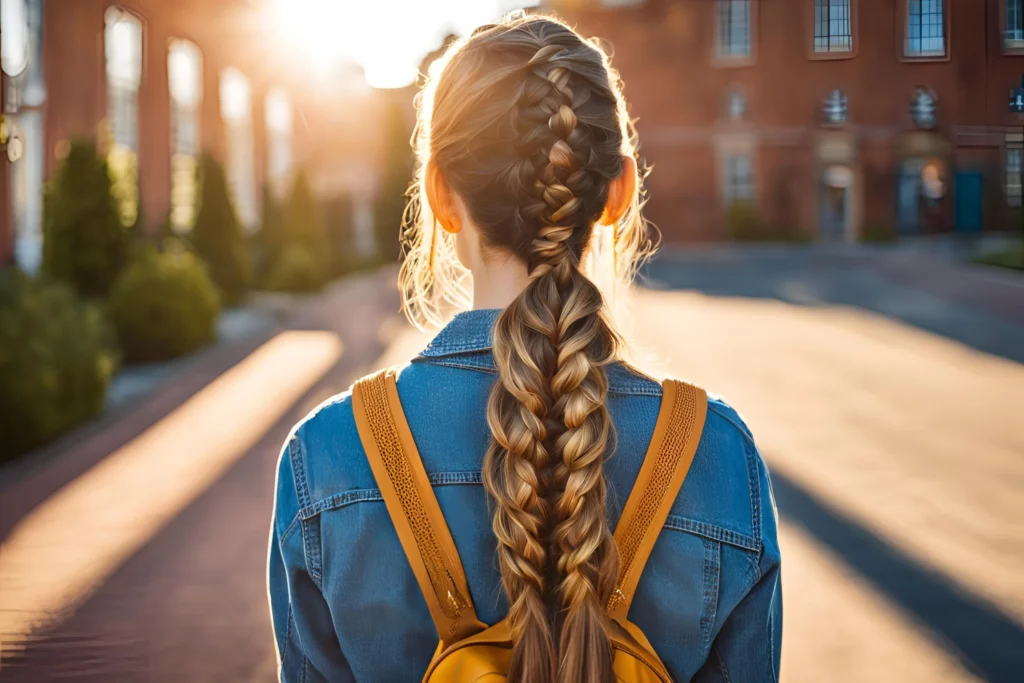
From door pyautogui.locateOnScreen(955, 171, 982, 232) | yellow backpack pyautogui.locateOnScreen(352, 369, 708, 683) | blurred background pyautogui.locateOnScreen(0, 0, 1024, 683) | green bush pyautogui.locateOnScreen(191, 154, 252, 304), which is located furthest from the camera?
green bush pyautogui.locateOnScreen(191, 154, 252, 304)

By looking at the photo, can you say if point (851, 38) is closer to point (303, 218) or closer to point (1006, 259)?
point (1006, 259)

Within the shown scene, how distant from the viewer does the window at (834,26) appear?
1.80m

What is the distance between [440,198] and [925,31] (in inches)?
46.2

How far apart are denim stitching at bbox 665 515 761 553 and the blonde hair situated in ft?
0.38

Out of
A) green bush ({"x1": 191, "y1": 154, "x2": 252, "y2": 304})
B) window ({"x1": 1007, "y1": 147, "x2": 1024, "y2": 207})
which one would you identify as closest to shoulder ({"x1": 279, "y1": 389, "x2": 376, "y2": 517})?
window ({"x1": 1007, "y1": 147, "x2": 1024, "y2": 207})

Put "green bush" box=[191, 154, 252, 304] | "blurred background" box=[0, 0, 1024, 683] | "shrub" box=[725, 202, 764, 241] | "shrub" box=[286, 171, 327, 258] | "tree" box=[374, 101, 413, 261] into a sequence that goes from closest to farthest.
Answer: "blurred background" box=[0, 0, 1024, 683], "green bush" box=[191, 154, 252, 304], "shrub" box=[286, 171, 327, 258], "tree" box=[374, 101, 413, 261], "shrub" box=[725, 202, 764, 241]

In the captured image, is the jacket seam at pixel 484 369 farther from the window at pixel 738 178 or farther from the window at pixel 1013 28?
the window at pixel 738 178

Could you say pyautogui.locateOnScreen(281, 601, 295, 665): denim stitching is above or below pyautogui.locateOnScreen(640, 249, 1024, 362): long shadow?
above

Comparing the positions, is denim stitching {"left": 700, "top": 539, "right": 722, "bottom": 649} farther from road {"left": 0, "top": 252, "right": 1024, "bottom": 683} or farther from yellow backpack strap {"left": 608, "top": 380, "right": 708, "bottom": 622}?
road {"left": 0, "top": 252, "right": 1024, "bottom": 683}

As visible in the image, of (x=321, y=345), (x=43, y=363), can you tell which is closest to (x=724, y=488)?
(x=43, y=363)

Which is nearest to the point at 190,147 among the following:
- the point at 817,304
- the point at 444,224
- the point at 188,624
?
the point at 817,304

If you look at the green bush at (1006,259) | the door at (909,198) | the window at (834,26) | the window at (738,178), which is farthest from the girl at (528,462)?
the window at (738,178)

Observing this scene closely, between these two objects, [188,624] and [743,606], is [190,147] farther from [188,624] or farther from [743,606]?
[743,606]

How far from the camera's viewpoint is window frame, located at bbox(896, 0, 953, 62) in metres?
1.83
